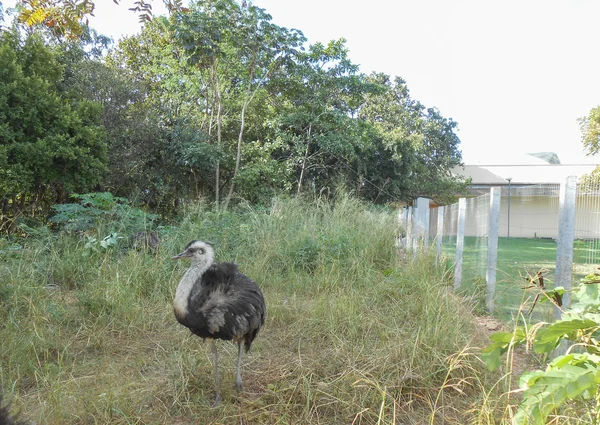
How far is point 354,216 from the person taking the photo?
23.4ft

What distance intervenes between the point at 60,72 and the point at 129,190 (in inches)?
132

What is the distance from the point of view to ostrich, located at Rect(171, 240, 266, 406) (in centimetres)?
296

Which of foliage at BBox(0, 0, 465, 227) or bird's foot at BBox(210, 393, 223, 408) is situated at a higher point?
foliage at BBox(0, 0, 465, 227)

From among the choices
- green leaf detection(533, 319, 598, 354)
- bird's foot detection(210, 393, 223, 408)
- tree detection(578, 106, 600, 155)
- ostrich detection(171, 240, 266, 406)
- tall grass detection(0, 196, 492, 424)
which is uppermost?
tree detection(578, 106, 600, 155)

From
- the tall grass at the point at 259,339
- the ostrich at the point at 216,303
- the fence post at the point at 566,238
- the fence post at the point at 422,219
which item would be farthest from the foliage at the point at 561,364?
the fence post at the point at 422,219

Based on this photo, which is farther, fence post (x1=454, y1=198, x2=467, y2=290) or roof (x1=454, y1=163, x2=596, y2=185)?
roof (x1=454, y1=163, x2=596, y2=185)

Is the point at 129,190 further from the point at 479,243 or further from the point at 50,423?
the point at 50,423

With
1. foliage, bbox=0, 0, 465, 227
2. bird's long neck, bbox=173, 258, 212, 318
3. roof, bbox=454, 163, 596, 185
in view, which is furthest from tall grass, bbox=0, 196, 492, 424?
roof, bbox=454, 163, 596, 185

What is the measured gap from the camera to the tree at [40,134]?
8680 mm

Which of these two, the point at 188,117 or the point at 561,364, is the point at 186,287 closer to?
the point at 561,364

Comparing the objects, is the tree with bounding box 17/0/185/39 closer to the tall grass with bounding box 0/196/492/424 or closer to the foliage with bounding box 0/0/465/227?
the tall grass with bounding box 0/196/492/424

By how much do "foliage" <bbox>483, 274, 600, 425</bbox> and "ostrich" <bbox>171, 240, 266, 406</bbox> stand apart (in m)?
1.87

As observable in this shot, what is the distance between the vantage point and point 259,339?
3.98 m

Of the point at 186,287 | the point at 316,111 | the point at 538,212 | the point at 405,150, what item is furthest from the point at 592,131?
the point at 186,287
